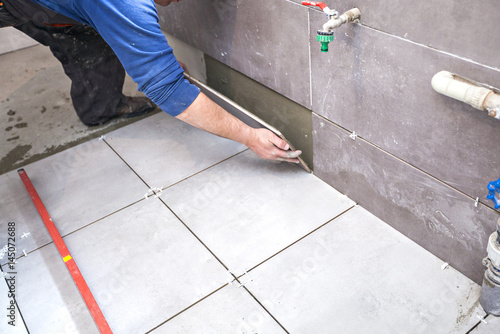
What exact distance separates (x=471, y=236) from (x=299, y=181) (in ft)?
2.63

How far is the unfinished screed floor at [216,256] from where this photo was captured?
1.58m

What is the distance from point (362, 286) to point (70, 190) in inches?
57.9

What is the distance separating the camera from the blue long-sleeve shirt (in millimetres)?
1548

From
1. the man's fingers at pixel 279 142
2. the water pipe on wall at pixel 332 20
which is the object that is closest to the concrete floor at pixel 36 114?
the man's fingers at pixel 279 142

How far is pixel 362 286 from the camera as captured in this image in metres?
1.64

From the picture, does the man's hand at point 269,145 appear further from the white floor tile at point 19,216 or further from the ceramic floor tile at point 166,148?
the white floor tile at point 19,216

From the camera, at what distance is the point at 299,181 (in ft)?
6.95

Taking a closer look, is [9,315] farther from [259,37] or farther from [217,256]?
[259,37]

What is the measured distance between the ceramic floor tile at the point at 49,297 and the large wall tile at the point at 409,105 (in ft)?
4.07

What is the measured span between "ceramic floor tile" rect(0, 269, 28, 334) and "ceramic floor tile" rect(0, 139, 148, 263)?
8.7 inches

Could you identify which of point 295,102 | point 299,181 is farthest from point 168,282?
point 295,102

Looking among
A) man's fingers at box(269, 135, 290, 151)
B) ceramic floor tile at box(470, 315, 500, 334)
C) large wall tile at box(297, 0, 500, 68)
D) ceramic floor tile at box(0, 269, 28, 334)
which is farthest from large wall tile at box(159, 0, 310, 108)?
ceramic floor tile at box(0, 269, 28, 334)

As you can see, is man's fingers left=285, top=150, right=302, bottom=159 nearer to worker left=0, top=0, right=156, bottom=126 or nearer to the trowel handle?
the trowel handle

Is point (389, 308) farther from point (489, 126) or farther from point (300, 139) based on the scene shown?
point (300, 139)
